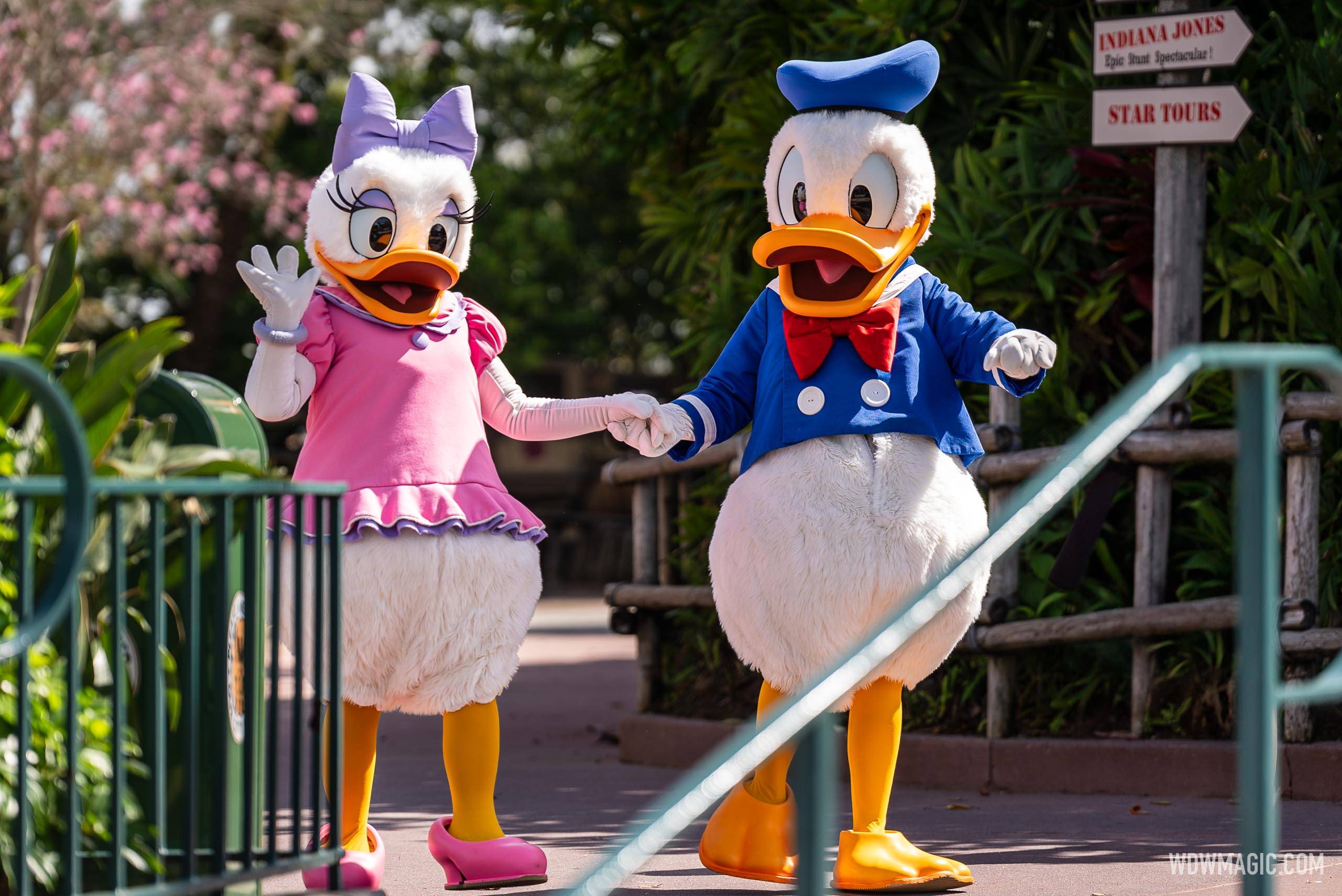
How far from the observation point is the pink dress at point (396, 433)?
13.2 ft

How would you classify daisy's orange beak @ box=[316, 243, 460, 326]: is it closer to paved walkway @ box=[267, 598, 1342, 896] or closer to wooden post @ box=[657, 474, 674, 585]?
paved walkway @ box=[267, 598, 1342, 896]

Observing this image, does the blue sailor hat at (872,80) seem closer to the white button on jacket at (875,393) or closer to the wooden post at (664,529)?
the white button on jacket at (875,393)

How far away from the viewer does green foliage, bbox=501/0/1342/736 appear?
5.52m

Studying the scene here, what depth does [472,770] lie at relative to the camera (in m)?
4.06

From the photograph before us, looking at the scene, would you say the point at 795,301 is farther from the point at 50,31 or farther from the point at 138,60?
the point at 138,60

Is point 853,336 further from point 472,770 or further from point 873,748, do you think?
point 472,770

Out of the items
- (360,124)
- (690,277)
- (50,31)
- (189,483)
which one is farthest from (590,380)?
(189,483)

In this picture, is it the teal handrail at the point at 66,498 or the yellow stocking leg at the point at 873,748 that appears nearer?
the teal handrail at the point at 66,498

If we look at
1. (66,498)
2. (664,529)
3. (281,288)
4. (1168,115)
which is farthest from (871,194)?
(664,529)

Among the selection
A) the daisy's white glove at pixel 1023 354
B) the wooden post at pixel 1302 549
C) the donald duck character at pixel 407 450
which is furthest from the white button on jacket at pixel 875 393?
the wooden post at pixel 1302 549

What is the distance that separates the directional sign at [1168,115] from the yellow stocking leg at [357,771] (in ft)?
10.5

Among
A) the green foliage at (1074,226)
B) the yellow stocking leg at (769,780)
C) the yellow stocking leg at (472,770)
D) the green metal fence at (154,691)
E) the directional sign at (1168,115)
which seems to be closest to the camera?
the green metal fence at (154,691)

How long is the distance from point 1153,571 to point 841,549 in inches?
80.4

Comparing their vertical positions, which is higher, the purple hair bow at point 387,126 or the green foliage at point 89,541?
the purple hair bow at point 387,126
